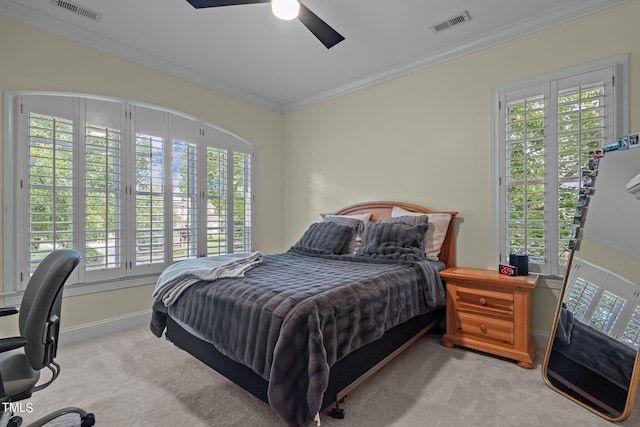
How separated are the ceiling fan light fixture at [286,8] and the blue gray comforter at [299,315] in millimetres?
1783

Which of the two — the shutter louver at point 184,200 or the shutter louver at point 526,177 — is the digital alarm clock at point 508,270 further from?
the shutter louver at point 184,200

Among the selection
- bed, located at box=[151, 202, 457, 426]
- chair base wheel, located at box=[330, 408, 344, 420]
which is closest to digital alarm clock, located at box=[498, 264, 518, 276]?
bed, located at box=[151, 202, 457, 426]

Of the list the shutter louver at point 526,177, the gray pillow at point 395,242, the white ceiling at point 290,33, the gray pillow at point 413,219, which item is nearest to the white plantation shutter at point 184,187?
the white ceiling at point 290,33

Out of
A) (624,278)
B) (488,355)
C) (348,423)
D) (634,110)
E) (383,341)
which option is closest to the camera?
(348,423)

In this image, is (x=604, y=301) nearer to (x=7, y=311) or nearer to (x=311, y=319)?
(x=311, y=319)

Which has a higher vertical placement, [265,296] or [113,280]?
[265,296]

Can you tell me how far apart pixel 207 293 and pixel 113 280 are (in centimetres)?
174

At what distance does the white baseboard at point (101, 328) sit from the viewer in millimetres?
2744

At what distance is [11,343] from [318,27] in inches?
94.7

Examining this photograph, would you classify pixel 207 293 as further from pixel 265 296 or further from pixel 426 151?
pixel 426 151

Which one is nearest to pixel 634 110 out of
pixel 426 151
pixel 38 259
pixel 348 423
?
pixel 426 151

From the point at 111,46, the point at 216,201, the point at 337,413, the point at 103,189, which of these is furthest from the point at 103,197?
the point at 337,413

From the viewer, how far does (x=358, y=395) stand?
194 cm

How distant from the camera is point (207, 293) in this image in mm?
1985
